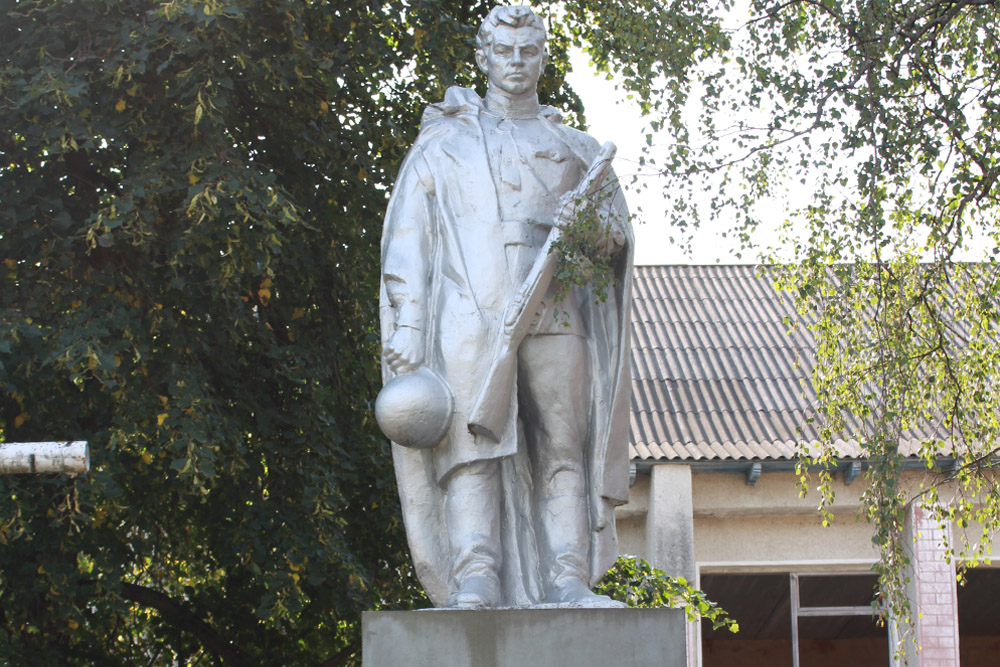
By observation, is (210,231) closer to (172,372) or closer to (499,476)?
(172,372)

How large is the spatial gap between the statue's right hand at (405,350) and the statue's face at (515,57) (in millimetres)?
1060

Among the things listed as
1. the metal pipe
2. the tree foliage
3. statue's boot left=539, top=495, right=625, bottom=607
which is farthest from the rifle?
the tree foliage

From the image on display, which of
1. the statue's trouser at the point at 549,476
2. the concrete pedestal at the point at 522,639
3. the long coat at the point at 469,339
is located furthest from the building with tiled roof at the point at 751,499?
the concrete pedestal at the point at 522,639

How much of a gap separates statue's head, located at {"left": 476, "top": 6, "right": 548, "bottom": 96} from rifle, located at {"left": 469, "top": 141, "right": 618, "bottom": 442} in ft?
2.11

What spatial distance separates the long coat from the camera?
5770mm

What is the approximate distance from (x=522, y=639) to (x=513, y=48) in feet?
7.41

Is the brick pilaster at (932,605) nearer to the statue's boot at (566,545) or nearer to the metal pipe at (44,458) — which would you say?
the statue's boot at (566,545)

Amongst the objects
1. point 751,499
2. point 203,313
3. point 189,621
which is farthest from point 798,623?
point 203,313

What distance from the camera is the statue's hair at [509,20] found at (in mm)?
6090

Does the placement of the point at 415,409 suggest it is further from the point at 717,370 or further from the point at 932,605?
the point at 717,370

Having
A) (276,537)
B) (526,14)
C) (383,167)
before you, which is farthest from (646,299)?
(526,14)

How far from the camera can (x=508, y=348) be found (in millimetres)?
5715

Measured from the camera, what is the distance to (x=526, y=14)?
240 inches

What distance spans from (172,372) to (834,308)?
4038mm
